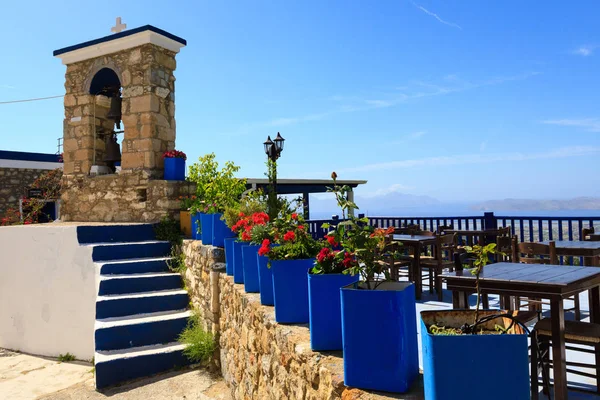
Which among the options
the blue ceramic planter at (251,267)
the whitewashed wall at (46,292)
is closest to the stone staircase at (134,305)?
the whitewashed wall at (46,292)

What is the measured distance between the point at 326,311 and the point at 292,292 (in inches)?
20.8

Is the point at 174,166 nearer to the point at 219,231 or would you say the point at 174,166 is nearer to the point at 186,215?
the point at 186,215

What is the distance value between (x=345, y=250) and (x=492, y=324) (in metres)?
0.75

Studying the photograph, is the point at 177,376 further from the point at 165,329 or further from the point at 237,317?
the point at 237,317

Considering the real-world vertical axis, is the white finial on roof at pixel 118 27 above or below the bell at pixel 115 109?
above

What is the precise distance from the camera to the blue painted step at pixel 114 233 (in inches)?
235

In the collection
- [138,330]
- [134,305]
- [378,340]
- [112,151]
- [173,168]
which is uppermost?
[112,151]

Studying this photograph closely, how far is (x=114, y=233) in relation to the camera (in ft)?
20.3

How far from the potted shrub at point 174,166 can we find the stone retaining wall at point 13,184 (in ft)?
27.8

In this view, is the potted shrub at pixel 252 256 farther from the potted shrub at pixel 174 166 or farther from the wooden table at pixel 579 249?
the potted shrub at pixel 174 166

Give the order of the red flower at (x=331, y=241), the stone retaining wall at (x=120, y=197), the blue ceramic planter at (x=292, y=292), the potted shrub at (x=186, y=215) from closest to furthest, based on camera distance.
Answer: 1. the red flower at (x=331, y=241)
2. the blue ceramic planter at (x=292, y=292)
3. the potted shrub at (x=186, y=215)
4. the stone retaining wall at (x=120, y=197)

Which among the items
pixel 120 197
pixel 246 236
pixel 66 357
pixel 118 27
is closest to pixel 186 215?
pixel 120 197

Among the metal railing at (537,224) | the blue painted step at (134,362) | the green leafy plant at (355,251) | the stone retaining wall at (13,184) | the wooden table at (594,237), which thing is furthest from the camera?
the stone retaining wall at (13,184)

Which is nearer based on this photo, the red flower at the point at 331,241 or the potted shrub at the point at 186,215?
the red flower at the point at 331,241
